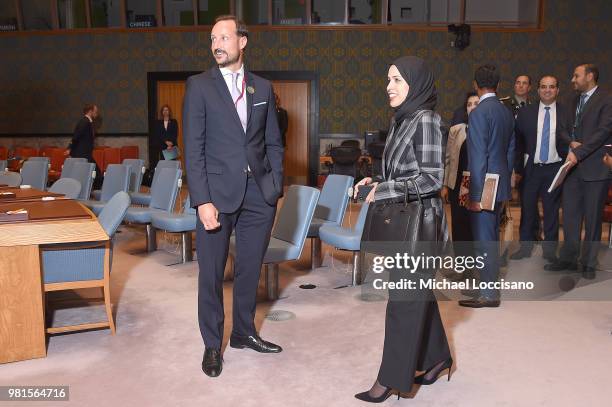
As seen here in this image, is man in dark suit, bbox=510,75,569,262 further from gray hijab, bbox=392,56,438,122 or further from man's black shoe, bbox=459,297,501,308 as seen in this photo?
gray hijab, bbox=392,56,438,122

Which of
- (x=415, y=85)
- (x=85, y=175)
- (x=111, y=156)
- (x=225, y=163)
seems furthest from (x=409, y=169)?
(x=111, y=156)

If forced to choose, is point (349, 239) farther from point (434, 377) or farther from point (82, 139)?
point (82, 139)

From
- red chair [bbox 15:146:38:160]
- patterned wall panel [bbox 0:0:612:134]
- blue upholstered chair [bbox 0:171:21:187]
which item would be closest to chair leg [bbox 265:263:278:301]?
blue upholstered chair [bbox 0:171:21:187]

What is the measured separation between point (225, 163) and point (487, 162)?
6.40 ft

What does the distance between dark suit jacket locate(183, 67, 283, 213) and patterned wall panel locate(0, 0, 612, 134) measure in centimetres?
932

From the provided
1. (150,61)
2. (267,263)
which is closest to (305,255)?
(267,263)

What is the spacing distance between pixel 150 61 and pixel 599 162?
9.83 metres

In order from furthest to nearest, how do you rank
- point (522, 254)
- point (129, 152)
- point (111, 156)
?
1. point (129, 152)
2. point (111, 156)
3. point (522, 254)

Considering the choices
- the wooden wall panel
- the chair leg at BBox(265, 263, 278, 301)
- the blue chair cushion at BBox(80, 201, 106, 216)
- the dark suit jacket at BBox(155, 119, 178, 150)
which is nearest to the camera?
the chair leg at BBox(265, 263, 278, 301)

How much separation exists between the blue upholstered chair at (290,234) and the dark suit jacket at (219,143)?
1091 millimetres

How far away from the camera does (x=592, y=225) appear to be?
15.4 feet

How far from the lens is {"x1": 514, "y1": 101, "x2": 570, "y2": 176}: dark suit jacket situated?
16.3 ft

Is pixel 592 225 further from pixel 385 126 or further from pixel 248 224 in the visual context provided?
pixel 385 126

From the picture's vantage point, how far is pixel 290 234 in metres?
4.29
